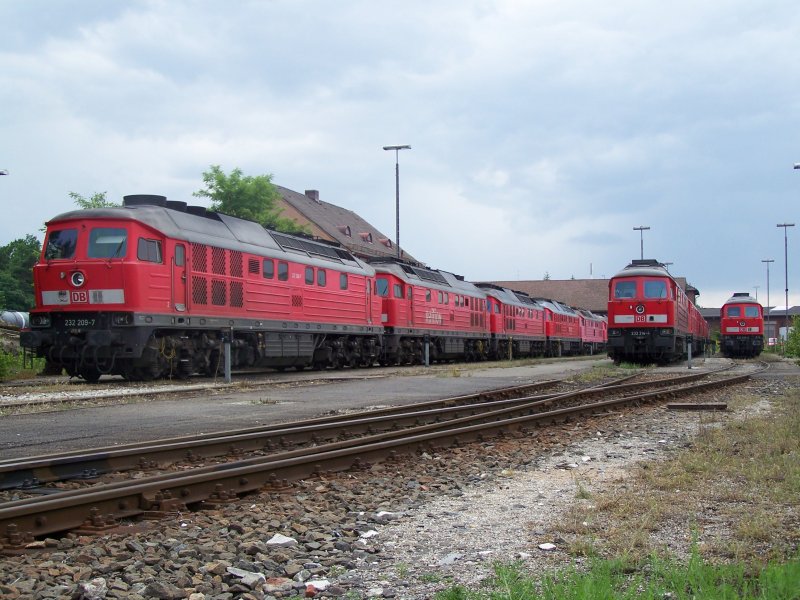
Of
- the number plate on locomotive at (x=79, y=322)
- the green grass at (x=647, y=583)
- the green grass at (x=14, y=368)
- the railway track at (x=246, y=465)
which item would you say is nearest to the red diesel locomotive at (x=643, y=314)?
the railway track at (x=246, y=465)

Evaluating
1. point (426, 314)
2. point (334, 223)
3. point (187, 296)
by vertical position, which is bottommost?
point (426, 314)

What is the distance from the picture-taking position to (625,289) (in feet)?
95.6

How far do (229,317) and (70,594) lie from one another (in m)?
15.9

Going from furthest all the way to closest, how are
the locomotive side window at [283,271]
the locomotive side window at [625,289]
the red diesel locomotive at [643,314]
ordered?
the locomotive side window at [625,289], the red diesel locomotive at [643,314], the locomotive side window at [283,271]

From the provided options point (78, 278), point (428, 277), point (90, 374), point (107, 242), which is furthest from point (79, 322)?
point (428, 277)

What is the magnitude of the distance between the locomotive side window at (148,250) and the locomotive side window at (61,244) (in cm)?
147

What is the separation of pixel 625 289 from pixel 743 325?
70.2 feet

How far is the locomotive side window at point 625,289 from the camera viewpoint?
94.9 ft

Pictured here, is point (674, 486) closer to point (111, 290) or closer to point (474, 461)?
point (474, 461)

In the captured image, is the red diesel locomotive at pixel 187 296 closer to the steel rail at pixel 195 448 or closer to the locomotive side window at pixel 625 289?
the steel rail at pixel 195 448

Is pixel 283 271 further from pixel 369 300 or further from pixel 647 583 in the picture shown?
pixel 647 583

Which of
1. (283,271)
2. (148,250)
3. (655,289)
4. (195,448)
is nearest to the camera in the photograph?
(195,448)

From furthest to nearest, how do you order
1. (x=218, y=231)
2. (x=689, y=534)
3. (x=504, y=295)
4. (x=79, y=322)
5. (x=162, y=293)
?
(x=504, y=295), (x=218, y=231), (x=162, y=293), (x=79, y=322), (x=689, y=534)

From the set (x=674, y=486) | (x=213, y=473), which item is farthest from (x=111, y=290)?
(x=674, y=486)
